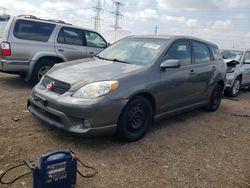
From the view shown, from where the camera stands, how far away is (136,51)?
5.11 meters

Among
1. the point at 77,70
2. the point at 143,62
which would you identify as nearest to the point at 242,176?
the point at 143,62

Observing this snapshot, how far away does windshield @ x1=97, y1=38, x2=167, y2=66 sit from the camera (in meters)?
4.83

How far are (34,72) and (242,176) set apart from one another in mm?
5544

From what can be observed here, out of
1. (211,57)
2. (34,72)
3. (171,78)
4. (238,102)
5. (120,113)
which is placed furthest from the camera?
(238,102)

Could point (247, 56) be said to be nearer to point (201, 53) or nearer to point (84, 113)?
point (201, 53)

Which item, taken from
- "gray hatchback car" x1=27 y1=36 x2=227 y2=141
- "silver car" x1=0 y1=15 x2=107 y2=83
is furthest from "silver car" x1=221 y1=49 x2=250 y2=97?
"silver car" x1=0 y1=15 x2=107 y2=83

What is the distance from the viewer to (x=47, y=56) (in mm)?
7512

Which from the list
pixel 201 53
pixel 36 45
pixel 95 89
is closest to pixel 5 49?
pixel 36 45

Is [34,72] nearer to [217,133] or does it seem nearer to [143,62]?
[143,62]

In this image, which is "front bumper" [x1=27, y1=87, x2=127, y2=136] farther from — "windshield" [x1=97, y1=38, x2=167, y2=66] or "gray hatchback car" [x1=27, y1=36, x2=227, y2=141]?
"windshield" [x1=97, y1=38, x2=167, y2=66]

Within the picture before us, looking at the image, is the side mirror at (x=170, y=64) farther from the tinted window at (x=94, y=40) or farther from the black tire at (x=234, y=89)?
the black tire at (x=234, y=89)

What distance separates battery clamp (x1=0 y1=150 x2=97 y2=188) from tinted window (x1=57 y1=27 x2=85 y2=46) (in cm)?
544

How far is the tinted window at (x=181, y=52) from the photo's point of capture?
5.04 metres

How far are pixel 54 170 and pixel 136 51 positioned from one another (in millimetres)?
2870
